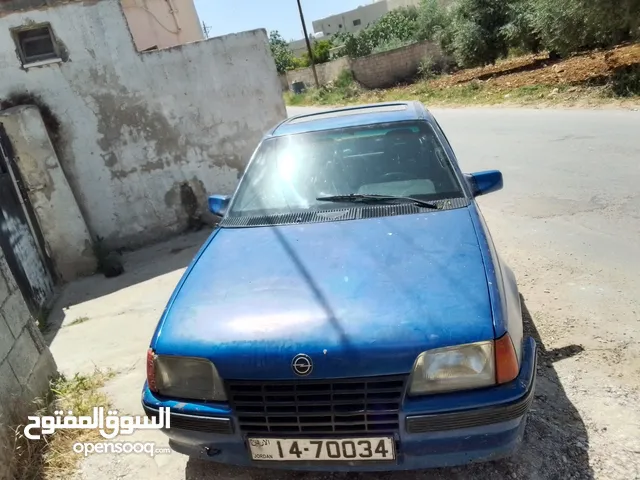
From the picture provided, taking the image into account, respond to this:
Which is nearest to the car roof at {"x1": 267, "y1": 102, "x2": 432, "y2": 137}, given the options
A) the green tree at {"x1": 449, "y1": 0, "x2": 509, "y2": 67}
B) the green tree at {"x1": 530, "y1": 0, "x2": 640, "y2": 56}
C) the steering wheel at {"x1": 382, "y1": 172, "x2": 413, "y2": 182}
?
the steering wheel at {"x1": 382, "y1": 172, "x2": 413, "y2": 182}

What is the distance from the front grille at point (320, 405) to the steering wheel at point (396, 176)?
1.52m

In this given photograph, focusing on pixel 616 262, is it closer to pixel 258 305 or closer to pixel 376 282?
pixel 376 282

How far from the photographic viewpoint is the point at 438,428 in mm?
1970

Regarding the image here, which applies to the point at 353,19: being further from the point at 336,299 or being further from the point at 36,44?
the point at 336,299

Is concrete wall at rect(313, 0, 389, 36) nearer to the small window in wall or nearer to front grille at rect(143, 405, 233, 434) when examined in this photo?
the small window in wall

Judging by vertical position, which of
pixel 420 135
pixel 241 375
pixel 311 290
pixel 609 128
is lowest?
pixel 609 128

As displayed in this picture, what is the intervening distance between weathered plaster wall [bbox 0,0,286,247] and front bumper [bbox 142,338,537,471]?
208 inches

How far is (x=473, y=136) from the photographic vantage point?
1074 cm

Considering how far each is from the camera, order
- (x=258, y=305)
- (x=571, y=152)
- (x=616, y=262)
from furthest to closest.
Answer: (x=571, y=152) → (x=616, y=262) → (x=258, y=305)

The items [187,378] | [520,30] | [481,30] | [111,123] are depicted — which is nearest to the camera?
[187,378]

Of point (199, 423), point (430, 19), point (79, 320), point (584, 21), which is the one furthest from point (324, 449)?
point (430, 19)

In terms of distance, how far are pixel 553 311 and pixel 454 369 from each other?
205 cm

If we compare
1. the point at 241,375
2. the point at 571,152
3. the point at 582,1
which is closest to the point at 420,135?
the point at 241,375

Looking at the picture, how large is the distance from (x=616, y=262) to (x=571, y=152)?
13.6ft
